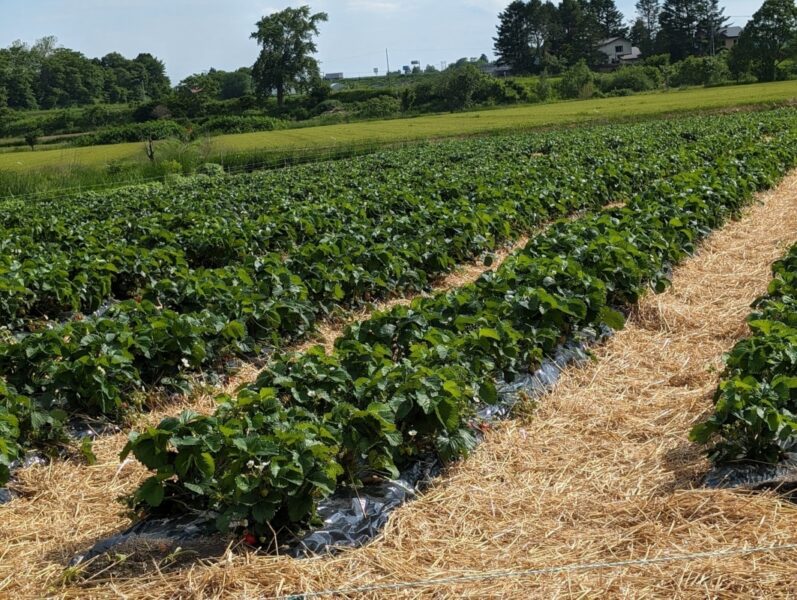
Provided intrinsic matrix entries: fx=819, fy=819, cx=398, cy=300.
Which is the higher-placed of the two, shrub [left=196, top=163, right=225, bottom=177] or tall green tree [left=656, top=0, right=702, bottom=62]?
tall green tree [left=656, top=0, right=702, bottom=62]

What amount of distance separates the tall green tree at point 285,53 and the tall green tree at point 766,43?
39921mm

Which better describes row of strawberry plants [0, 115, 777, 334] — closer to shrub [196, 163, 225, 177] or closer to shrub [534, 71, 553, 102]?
shrub [196, 163, 225, 177]

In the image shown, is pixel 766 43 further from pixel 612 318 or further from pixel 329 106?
pixel 612 318

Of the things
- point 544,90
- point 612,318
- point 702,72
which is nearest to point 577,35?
point 702,72

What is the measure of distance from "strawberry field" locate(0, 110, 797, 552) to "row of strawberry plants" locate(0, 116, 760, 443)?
21mm

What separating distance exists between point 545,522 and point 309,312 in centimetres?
404

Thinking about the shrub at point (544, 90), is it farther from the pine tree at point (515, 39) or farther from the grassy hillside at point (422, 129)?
the pine tree at point (515, 39)

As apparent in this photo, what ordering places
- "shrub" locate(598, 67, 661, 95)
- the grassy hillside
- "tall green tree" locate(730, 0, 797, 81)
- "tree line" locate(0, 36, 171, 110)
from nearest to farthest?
the grassy hillside < "tall green tree" locate(730, 0, 797, 81) < "shrub" locate(598, 67, 661, 95) < "tree line" locate(0, 36, 171, 110)

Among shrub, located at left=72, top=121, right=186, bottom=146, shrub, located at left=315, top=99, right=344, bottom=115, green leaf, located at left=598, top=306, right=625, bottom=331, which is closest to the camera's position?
green leaf, located at left=598, top=306, right=625, bottom=331

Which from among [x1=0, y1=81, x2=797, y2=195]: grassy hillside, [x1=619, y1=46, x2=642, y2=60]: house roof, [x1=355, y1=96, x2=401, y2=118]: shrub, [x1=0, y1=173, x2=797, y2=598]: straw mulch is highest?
[x1=619, y1=46, x2=642, y2=60]: house roof

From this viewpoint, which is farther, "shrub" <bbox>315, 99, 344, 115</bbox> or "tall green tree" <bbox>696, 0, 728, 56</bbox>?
"tall green tree" <bbox>696, 0, 728, 56</bbox>

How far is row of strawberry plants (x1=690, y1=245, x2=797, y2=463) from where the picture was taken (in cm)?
442

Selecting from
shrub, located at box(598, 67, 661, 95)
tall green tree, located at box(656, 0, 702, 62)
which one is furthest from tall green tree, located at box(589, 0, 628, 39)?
shrub, located at box(598, 67, 661, 95)

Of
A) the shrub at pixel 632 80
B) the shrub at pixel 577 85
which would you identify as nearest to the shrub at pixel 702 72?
the shrub at pixel 632 80
